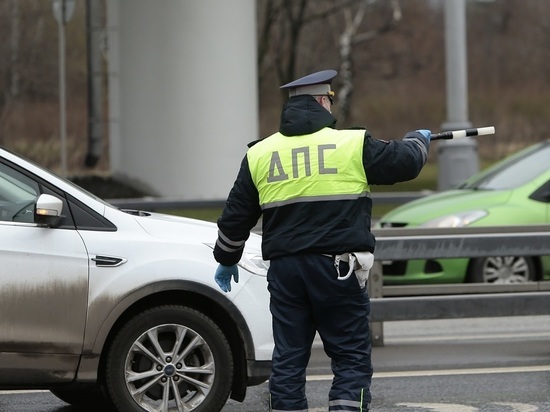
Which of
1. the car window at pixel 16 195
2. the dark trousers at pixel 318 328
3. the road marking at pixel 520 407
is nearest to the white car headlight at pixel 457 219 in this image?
the road marking at pixel 520 407

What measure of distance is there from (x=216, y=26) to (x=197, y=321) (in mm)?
13825

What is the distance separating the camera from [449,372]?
8.55 metres

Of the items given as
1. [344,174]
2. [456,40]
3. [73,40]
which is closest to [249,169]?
[344,174]

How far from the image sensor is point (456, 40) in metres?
17.2

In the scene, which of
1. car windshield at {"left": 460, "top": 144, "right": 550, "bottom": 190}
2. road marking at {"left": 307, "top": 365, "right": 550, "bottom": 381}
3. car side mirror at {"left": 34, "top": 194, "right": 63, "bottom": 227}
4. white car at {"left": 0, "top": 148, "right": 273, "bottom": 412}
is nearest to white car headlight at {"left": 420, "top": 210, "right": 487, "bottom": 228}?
car windshield at {"left": 460, "top": 144, "right": 550, "bottom": 190}

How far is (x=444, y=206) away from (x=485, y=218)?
1.47 ft

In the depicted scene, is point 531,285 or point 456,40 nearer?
point 531,285

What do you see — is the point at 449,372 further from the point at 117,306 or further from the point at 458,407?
the point at 117,306

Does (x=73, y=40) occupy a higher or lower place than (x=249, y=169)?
higher

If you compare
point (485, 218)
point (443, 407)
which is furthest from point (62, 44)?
point (443, 407)

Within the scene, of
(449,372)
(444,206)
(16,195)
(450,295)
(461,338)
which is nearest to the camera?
(16,195)

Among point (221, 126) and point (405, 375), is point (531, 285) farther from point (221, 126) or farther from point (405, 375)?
point (221, 126)

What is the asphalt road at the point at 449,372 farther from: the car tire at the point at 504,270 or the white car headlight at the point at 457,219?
the white car headlight at the point at 457,219

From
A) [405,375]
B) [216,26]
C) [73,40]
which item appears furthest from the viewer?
[73,40]
